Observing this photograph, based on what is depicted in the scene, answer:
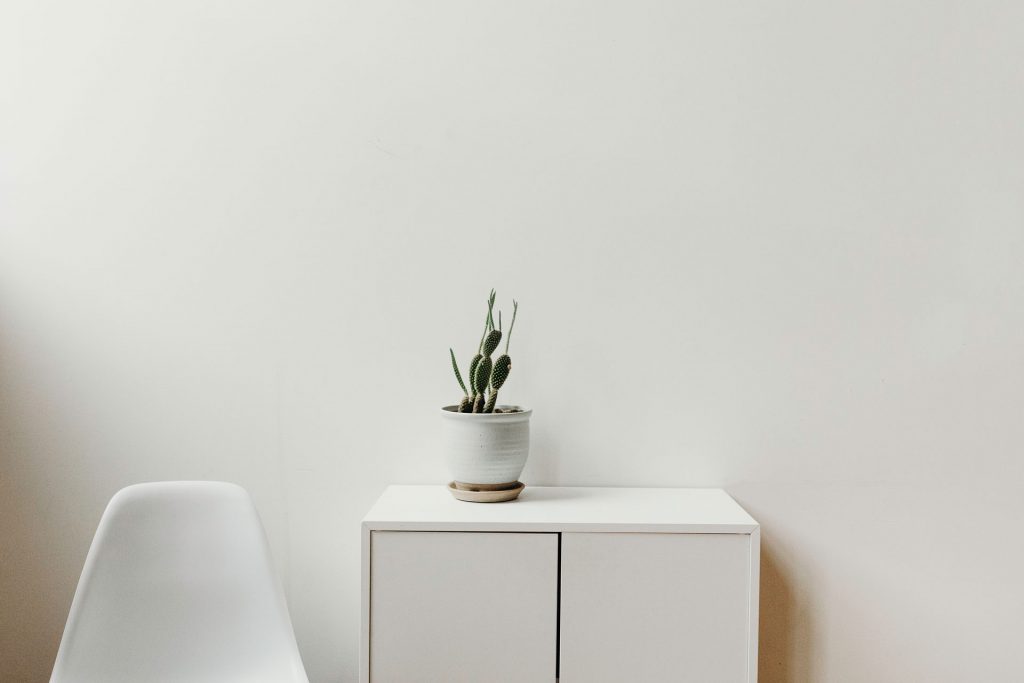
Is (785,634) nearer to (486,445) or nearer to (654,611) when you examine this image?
(654,611)

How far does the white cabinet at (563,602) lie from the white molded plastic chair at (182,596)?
21 cm

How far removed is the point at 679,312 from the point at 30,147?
5.23 feet

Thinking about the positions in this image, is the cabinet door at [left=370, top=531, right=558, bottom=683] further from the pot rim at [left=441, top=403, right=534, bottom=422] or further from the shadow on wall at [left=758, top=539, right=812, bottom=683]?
the shadow on wall at [left=758, top=539, right=812, bottom=683]

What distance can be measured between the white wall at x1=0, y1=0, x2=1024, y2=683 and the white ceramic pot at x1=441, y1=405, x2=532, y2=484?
0.61 feet

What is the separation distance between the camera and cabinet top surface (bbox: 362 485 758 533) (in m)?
1.70

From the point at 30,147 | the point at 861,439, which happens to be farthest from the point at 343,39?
the point at 861,439

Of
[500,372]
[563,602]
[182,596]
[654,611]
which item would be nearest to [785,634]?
[654,611]

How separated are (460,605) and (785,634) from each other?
0.84 metres

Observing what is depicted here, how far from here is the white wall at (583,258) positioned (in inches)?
78.3

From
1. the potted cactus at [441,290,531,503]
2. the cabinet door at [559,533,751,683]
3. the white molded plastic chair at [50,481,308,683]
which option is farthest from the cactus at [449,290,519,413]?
the white molded plastic chair at [50,481,308,683]

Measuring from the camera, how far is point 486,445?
5.95 ft

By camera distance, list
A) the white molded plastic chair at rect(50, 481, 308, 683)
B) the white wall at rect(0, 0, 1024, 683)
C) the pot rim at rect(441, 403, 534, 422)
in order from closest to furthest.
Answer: the white molded plastic chair at rect(50, 481, 308, 683) → the pot rim at rect(441, 403, 534, 422) → the white wall at rect(0, 0, 1024, 683)

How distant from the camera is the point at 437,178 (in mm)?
1999

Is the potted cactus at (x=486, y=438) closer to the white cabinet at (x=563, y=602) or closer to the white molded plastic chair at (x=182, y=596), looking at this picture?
the white cabinet at (x=563, y=602)
